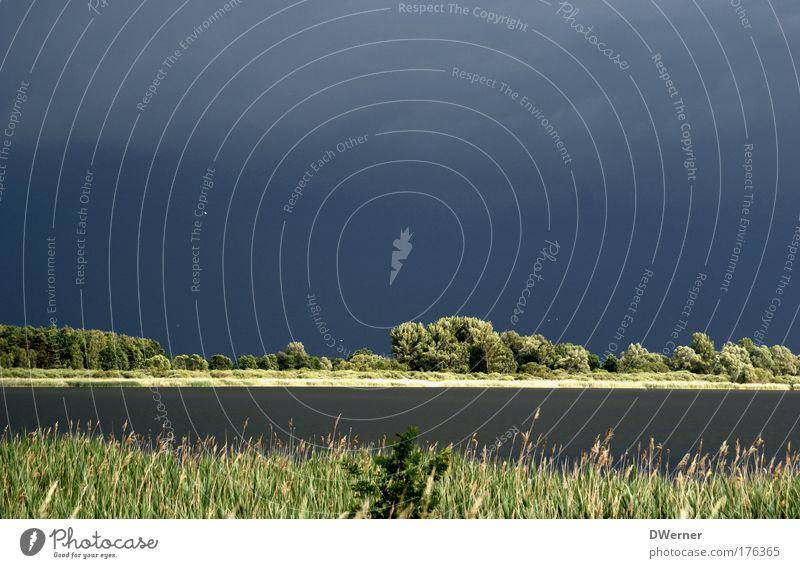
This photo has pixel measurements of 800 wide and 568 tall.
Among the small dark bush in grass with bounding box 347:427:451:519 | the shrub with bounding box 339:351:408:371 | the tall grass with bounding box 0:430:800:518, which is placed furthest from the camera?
the shrub with bounding box 339:351:408:371

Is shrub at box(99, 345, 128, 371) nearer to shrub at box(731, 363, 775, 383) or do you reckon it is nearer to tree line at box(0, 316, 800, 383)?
tree line at box(0, 316, 800, 383)

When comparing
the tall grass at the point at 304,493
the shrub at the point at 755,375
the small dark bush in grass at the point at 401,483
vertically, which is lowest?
the shrub at the point at 755,375

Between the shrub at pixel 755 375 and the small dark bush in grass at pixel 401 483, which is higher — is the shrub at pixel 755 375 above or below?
below

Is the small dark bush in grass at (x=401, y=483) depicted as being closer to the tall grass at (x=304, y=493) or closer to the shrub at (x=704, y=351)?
the tall grass at (x=304, y=493)

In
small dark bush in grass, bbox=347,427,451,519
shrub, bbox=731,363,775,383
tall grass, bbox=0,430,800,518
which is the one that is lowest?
shrub, bbox=731,363,775,383

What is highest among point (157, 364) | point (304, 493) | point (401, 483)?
point (401, 483)

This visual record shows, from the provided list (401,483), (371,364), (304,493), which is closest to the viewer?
(401,483)

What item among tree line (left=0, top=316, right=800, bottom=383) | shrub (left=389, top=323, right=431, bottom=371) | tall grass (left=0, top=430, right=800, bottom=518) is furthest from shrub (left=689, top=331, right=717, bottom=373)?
tall grass (left=0, top=430, right=800, bottom=518)

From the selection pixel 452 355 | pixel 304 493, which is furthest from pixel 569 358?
pixel 304 493

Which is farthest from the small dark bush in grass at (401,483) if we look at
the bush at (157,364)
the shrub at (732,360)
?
the shrub at (732,360)

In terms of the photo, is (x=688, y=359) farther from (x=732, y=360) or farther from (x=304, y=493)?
(x=304, y=493)

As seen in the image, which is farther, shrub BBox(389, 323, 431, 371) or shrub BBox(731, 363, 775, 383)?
shrub BBox(731, 363, 775, 383)
